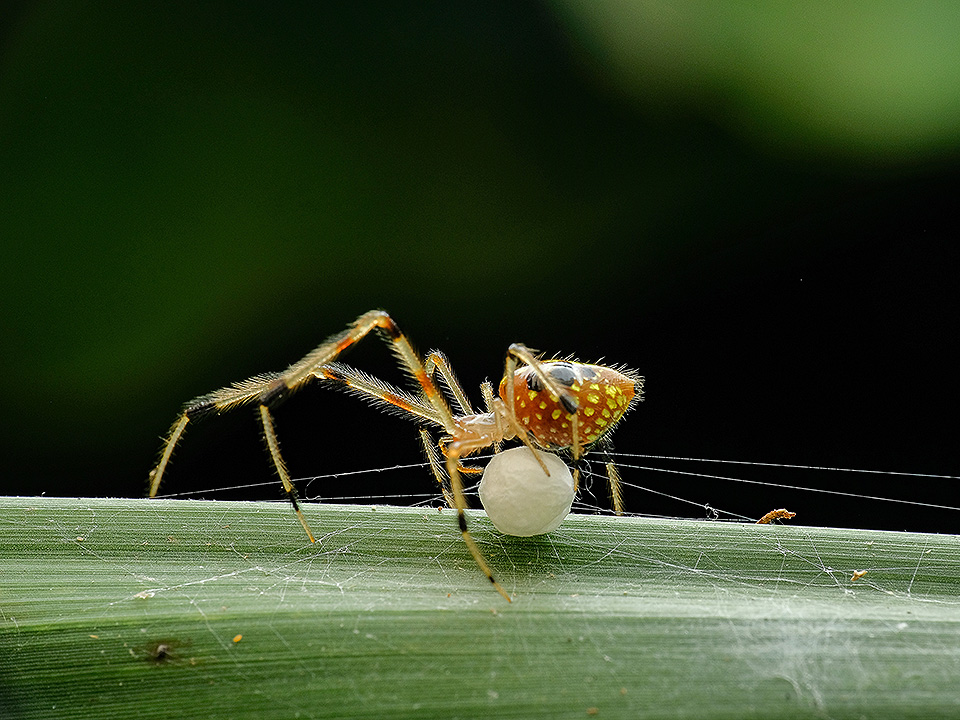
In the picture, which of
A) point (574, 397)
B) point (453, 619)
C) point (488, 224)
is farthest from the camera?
point (488, 224)

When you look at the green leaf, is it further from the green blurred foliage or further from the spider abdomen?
the green blurred foliage

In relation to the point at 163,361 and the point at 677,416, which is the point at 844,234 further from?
the point at 163,361

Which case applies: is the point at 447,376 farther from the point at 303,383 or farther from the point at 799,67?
the point at 799,67

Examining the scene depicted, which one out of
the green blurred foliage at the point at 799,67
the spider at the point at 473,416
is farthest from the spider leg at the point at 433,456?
the green blurred foliage at the point at 799,67

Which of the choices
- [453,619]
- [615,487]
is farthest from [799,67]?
[453,619]

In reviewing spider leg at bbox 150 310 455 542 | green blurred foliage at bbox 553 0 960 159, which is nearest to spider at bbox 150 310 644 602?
spider leg at bbox 150 310 455 542

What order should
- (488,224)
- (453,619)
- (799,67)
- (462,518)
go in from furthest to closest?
1. (488,224)
2. (799,67)
3. (462,518)
4. (453,619)
